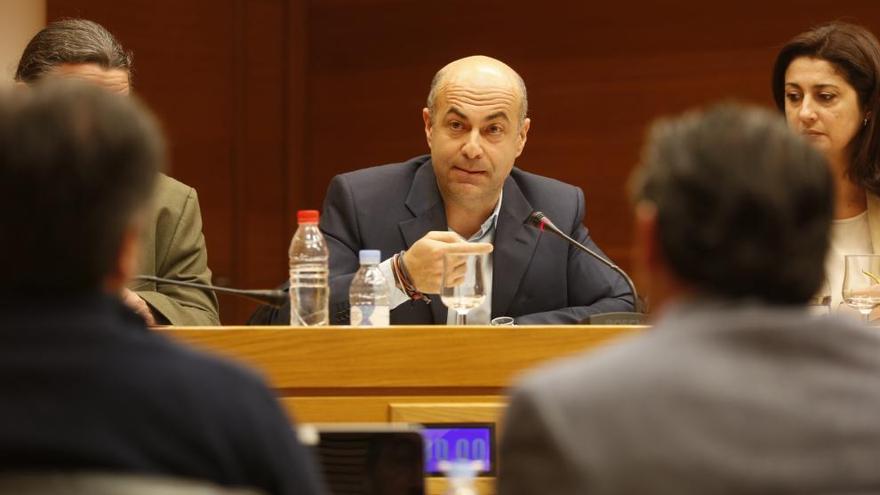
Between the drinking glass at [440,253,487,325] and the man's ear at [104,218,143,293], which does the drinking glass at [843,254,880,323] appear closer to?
the drinking glass at [440,253,487,325]

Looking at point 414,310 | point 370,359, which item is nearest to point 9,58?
point 414,310

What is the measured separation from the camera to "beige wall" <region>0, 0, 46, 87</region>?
4.99 m

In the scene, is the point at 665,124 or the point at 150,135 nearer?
the point at 150,135

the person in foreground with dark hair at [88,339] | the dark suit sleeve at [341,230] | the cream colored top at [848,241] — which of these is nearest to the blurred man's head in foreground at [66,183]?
the person in foreground with dark hair at [88,339]

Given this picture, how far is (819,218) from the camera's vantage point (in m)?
1.46

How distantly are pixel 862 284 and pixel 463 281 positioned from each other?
36.7 inches

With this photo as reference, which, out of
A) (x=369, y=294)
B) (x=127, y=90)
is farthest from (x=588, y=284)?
(x=127, y=90)

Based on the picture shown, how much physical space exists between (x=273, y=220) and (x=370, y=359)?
3.31m

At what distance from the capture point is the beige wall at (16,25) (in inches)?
196

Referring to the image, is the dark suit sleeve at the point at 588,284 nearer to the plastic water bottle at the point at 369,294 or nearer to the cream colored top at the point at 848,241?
the plastic water bottle at the point at 369,294

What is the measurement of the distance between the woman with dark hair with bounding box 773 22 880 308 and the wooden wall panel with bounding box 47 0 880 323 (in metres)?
1.45

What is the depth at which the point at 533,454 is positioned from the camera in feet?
4.45

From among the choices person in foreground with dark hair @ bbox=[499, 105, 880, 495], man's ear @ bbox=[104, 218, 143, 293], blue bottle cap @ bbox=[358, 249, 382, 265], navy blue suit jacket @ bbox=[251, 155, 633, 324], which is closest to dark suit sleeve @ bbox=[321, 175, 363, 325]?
navy blue suit jacket @ bbox=[251, 155, 633, 324]

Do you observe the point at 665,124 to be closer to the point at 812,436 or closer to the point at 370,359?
the point at 812,436
